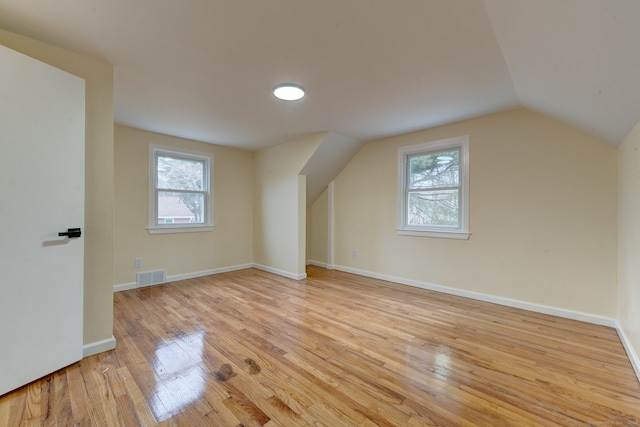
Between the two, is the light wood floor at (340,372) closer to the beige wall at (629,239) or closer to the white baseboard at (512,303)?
the white baseboard at (512,303)

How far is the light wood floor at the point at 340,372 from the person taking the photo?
1.46 metres

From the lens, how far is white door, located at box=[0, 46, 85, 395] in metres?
1.57

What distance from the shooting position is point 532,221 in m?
2.97

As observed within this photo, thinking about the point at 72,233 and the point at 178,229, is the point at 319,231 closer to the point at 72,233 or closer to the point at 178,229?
the point at 178,229

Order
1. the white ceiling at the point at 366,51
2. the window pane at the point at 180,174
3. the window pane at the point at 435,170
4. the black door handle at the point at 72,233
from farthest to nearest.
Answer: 1. the window pane at the point at 180,174
2. the window pane at the point at 435,170
3. the black door handle at the point at 72,233
4. the white ceiling at the point at 366,51

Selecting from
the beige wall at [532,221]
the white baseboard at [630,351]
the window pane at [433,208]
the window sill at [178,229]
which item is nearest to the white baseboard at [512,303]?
the beige wall at [532,221]

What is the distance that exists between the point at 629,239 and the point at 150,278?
17.7 ft

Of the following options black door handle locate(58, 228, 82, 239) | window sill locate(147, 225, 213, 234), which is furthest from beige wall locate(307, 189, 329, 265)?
black door handle locate(58, 228, 82, 239)

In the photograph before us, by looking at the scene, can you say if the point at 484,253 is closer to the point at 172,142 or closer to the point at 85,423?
the point at 85,423

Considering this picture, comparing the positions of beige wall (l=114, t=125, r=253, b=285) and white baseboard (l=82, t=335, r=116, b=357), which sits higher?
beige wall (l=114, t=125, r=253, b=285)

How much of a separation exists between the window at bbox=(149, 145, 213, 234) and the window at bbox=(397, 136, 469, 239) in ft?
10.8

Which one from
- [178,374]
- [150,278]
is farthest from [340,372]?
[150,278]

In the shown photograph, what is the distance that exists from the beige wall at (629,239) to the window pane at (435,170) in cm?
150

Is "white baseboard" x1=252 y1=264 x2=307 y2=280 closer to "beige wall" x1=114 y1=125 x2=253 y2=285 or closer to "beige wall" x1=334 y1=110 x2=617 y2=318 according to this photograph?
"beige wall" x1=114 y1=125 x2=253 y2=285
